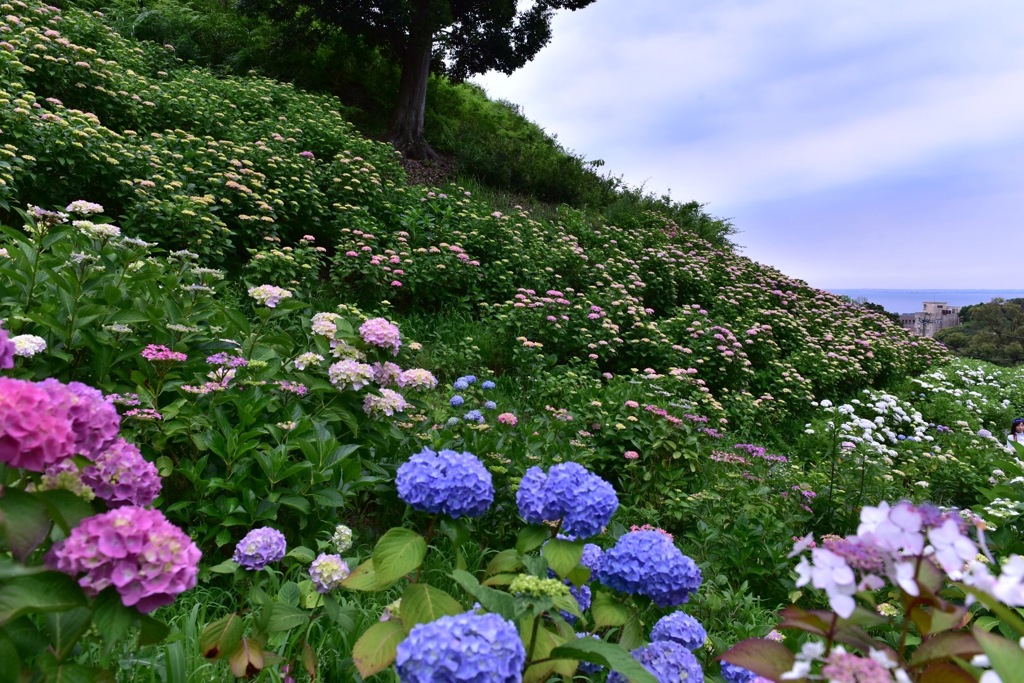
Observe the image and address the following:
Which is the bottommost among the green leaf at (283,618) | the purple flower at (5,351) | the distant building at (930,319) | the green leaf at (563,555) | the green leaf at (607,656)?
the green leaf at (283,618)

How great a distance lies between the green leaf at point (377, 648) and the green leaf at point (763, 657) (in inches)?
23.6

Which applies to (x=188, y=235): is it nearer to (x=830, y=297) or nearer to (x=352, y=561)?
(x=352, y=561)

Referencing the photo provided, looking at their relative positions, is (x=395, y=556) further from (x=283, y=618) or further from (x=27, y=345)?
(x=27, y=345)

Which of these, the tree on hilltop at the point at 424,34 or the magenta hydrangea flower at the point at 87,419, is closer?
the magenta hydrangea flower at the point at 87,419

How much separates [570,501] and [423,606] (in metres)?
0.38

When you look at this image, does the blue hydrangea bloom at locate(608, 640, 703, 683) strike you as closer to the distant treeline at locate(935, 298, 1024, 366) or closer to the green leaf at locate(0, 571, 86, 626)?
the green leaf at locate(0, 571, 86, 626)

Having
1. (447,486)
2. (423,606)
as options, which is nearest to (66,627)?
(423,606)

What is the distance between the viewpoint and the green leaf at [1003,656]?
701mm

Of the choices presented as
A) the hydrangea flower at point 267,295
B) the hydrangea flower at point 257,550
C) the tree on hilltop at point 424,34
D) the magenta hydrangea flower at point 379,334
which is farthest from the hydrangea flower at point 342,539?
the tree on hilltop at point 424,34

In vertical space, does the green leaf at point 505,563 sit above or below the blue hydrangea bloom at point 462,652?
below

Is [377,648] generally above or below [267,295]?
below

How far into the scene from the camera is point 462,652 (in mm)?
833

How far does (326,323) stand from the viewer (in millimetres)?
2367

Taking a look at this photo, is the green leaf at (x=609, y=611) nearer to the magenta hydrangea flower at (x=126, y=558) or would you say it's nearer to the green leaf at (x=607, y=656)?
the green leaf at (x=607, y=656)
